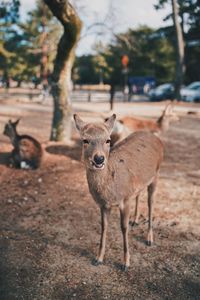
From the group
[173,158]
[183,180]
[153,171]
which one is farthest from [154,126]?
[153,171]

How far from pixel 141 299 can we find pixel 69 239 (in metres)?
1.72

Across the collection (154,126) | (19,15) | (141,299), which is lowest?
(141,299)

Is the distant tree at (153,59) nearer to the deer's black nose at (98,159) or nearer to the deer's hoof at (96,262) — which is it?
the deer's hoof at (96,262)

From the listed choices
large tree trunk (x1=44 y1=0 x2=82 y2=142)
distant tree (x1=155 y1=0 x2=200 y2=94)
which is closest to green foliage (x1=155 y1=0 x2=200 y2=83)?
distant tree (x1=155 y1=0 x2=200 y2=94)

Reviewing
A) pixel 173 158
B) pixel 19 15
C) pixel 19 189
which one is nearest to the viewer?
pixel 19 189

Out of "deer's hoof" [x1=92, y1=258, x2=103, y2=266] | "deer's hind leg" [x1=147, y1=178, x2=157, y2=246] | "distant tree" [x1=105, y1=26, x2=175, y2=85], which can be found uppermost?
"distant tree" [x1=105, y1=26, x2=175, y2=85]

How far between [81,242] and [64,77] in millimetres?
6580

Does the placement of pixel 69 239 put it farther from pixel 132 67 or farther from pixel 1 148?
pixel 132 67

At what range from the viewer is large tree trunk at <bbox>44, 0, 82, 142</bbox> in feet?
32.9

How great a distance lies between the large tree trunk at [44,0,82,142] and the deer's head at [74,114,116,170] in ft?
20.5

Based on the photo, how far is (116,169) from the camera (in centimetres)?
485

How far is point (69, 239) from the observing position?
5605 mm

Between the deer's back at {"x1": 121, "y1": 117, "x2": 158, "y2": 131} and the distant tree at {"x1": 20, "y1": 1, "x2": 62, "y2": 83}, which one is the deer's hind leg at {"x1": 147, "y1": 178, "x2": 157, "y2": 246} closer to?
the deer's back at {"x1": 121, "y1": 117, "x2": 158, "y2": 131}

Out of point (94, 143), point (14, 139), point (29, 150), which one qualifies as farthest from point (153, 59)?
point (94, 143)
